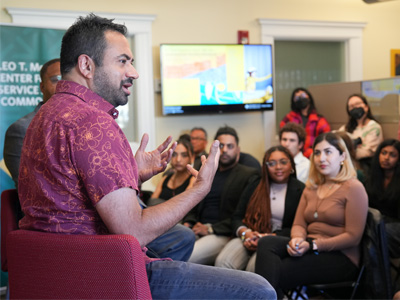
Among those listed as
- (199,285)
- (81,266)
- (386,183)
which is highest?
(81,266)

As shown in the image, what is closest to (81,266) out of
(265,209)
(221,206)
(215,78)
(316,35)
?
(265,209)

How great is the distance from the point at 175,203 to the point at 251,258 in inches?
77.2

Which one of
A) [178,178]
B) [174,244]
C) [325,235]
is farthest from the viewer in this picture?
[178,178]

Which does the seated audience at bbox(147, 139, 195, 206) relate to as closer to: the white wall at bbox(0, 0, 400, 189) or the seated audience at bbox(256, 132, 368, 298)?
the seated audience at bbox(256, 132, 368, 298)

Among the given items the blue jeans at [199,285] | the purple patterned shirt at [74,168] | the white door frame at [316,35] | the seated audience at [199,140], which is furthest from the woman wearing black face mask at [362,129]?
the purple patterned shirt at [74,168]

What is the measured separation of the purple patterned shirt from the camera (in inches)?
61.6

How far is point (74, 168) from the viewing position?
1.59 m

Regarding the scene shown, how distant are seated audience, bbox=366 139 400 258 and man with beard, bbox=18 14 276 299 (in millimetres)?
2341

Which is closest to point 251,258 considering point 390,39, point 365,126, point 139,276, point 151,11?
point 139,276

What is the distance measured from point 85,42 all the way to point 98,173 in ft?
1.55

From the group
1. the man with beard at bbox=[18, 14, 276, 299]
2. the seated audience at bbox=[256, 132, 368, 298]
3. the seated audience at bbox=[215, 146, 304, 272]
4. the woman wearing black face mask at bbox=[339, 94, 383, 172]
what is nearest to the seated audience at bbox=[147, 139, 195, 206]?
the seated audience at bbox=[215, 146, 304, 272]

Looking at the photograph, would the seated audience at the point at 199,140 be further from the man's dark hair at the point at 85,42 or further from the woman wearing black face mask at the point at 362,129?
the man's dark hair at the point at 85,42

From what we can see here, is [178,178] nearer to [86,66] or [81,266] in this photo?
[86,66]

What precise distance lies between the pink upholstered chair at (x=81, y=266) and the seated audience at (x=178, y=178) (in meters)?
2.94
